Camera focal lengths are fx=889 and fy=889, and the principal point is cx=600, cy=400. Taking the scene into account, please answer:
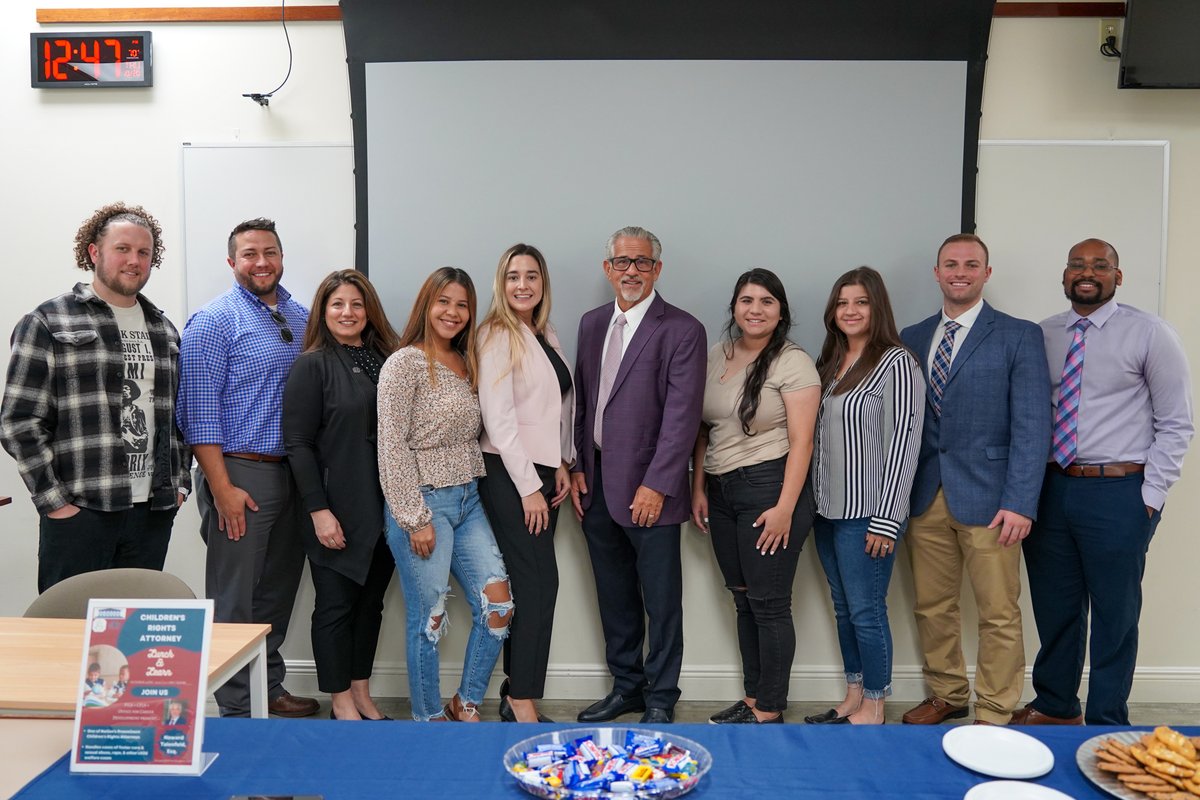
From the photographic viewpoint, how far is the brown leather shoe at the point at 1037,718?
3.20 metres

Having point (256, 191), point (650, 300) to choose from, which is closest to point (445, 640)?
point (650, 300)

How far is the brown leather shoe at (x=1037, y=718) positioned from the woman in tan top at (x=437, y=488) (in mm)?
1906

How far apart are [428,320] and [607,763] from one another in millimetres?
1847

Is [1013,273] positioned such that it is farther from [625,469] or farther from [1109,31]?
[625,469]

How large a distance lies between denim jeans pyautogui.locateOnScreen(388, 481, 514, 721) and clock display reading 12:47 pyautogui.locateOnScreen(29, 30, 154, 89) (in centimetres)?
210

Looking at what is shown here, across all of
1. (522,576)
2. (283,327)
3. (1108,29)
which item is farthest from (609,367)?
(1108,29)

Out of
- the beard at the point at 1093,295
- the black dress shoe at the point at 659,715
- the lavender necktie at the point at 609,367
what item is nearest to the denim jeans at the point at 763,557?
the black dress shoe at the point at 659,715

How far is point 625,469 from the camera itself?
3.12 m

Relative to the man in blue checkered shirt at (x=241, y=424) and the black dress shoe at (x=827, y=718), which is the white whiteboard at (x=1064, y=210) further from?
the man in blue checkered shirt at (x=241, y=424)

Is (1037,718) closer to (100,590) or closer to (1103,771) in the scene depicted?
(1103,771)

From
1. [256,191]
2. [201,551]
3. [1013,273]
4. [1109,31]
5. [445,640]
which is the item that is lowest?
[445,640]

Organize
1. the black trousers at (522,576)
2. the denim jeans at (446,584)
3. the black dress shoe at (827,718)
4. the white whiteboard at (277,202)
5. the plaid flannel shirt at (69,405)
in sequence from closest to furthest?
1. the plaid flannel shirt at (69,405)
2. the denim jeans at (446,584)
3. the black trousers at (522,576)
4. the black dress shoe at (827,718)
5. the white whiteboard at (277,202)

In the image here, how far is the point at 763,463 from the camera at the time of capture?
121 inches

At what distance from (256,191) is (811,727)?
295 centimetres
